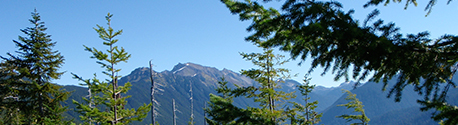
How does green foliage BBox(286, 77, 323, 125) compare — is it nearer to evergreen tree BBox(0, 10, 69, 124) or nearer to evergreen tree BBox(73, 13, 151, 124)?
evergreen tree BBox(73, 13, 151, 124)

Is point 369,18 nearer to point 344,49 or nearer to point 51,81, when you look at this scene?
point 344,49

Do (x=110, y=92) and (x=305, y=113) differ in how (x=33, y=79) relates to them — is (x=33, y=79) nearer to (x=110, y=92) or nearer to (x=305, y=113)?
(x=110, y=92)

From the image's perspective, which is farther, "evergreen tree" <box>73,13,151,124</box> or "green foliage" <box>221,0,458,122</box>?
"evergreen tree" <box>73,13,151,124</box>

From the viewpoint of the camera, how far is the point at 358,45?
290 centimetres

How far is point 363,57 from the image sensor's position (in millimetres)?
3002

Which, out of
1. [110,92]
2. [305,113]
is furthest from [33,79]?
[305,113]

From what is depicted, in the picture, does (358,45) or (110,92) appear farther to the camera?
(110,92)

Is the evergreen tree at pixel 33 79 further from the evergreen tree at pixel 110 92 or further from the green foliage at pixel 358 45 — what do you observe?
the green foliage at pixel 358 45

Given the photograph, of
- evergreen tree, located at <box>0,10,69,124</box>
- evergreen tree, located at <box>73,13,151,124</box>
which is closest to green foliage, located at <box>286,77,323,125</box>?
evergreen tree, located at <box>73,13,151,124</box>

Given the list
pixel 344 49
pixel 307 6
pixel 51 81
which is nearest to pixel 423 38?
pixel 344 49

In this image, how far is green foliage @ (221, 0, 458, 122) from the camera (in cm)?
282

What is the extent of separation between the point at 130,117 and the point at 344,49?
41.5 feet

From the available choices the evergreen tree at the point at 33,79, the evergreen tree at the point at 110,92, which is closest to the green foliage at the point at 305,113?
the evergreen tree at the point at 110,92

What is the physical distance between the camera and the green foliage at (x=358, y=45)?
9.25 feet
